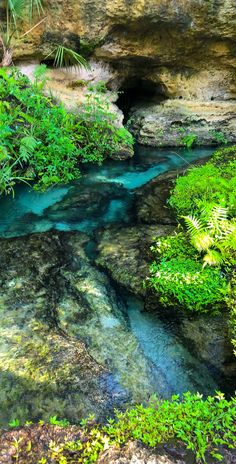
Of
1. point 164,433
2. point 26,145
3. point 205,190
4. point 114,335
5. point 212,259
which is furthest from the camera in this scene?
point 26,145

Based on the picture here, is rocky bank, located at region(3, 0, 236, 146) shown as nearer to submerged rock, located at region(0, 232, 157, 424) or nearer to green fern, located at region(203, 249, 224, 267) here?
submerged rock, located at region(0, 232, 157, 424)

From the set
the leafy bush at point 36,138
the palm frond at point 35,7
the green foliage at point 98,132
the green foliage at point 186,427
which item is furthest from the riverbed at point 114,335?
the palm frond at point 35,7

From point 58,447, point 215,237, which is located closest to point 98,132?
point 215,237

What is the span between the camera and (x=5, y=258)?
5188 mm

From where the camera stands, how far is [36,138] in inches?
318

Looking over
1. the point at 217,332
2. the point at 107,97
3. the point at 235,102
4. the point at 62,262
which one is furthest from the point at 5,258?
the point at 235,102

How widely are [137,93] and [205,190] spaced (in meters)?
9.52

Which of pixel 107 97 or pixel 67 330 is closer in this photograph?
pixel 67 330

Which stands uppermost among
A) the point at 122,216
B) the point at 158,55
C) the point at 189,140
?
the point at 158,55

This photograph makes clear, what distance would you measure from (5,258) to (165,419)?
3545 millimetres

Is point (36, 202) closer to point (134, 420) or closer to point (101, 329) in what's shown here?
point (101, 329)

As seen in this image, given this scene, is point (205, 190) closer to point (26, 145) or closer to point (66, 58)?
point (26, 145)

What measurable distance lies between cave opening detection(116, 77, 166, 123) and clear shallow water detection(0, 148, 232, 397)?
2905mm

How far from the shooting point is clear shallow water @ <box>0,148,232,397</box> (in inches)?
143
